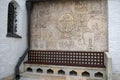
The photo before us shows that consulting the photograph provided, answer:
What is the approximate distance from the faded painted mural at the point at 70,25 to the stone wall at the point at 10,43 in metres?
0.75

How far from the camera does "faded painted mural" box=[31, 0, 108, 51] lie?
866cm

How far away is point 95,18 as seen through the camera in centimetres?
872

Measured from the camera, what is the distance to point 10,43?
7.75 metres

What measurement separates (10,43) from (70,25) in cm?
296

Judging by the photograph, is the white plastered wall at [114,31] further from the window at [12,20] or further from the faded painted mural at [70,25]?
the window at [12,20]

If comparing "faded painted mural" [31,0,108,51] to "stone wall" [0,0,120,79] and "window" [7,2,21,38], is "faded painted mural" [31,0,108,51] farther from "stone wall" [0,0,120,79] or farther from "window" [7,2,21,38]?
"window" [7,2,21,38]

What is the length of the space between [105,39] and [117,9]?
1.42 meters

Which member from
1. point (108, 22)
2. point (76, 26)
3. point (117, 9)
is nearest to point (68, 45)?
point (76, 26)

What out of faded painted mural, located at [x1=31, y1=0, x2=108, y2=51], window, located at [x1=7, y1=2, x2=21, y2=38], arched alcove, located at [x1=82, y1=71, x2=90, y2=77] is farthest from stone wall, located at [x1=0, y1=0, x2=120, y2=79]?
arched alcove, located at [x1=82, y1=71, x2=90, y2=77]

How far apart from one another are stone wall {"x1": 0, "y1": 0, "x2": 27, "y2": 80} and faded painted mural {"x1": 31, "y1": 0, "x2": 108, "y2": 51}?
0.75 metres

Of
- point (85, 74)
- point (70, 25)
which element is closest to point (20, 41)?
point (70, 25)

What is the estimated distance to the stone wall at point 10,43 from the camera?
7133 millimetres

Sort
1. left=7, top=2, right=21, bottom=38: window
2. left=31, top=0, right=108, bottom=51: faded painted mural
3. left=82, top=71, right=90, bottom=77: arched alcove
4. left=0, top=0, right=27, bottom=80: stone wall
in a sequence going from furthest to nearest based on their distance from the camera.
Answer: left=31, top=0, right=108, bottom=51: faded painted mural → left=7, top=2, right=21, bottom=38: window → left=82, top=71, right=90, bottom=77: arched alcove → left=0, top=0, right=27, bottom=80: stone wall

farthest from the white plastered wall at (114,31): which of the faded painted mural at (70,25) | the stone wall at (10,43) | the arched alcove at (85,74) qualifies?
the stone wall at (10,43)
